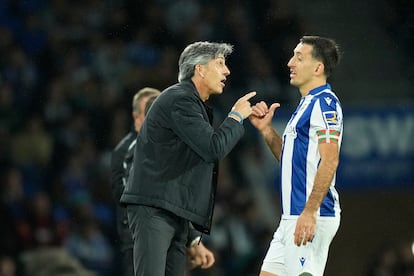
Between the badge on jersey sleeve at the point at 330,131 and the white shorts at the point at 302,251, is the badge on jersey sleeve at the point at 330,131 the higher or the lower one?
the higher one

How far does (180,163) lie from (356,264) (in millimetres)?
4658

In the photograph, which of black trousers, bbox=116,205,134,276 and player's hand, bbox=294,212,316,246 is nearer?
player's hand, bbox=294,212,316,246

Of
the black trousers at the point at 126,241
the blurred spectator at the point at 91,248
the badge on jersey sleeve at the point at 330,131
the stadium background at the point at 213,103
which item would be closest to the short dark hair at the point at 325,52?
the badge on jersey sleeve at the point at 330,131

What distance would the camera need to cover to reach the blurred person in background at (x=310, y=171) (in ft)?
15.3

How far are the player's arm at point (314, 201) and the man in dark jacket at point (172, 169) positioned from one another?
1.52 ft

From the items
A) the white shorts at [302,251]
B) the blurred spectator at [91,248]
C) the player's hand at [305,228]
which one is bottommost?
the blurred spectator at [91,248]

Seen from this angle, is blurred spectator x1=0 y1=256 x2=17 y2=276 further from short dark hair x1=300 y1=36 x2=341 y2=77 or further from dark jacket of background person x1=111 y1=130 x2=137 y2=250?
short dark hair x1=300 y1=36 x2=341 y2=77

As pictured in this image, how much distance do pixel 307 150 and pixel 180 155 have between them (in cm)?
61

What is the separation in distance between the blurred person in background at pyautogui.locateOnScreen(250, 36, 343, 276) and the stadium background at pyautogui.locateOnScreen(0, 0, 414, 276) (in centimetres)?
327

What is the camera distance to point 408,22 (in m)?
10.3

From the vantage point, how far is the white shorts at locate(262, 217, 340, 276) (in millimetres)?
4754

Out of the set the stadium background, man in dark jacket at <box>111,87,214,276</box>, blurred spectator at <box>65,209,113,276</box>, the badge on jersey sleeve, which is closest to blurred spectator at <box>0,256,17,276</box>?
the stadium background

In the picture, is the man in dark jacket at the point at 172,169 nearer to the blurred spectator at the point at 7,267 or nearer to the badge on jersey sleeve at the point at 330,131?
the badge on jersey sleeve at the point at 330,131

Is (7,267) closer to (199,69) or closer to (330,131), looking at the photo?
(199,69)
